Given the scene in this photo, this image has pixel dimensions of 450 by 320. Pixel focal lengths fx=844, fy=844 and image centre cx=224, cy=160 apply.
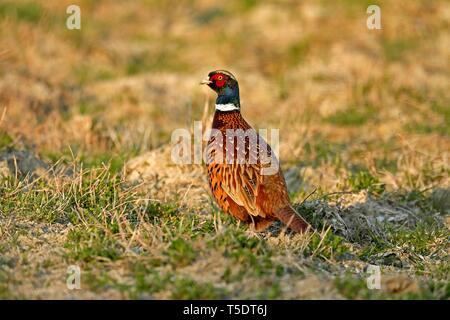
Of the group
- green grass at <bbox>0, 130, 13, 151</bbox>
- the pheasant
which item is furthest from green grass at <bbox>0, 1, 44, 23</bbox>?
the pheasant

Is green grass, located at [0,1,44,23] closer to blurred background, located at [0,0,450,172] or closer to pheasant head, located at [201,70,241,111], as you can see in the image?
blurred background, located at [0,0,450,172]

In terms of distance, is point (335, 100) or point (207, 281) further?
point (335, 100)

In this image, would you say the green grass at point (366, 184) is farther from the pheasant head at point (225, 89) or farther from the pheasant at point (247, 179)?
the pheasant head at point (225, 89)

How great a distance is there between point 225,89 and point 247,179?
881mm

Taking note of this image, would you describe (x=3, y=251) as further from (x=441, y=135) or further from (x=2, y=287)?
(x=441, y=135)

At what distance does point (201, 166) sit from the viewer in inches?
304

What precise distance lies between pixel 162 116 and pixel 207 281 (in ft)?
19.3

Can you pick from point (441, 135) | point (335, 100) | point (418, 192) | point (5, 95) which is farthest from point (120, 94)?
point (418, 192)

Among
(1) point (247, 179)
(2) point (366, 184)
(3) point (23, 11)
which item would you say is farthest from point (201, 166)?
(3) point (23, 11)

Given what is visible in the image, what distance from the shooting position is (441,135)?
9789mm

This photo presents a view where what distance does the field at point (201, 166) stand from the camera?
16.8ft

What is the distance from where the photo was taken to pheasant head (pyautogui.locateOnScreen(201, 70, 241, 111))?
6.51m

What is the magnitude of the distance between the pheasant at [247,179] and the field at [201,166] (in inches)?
5.6

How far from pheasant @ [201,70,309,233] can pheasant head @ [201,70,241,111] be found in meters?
0.19
